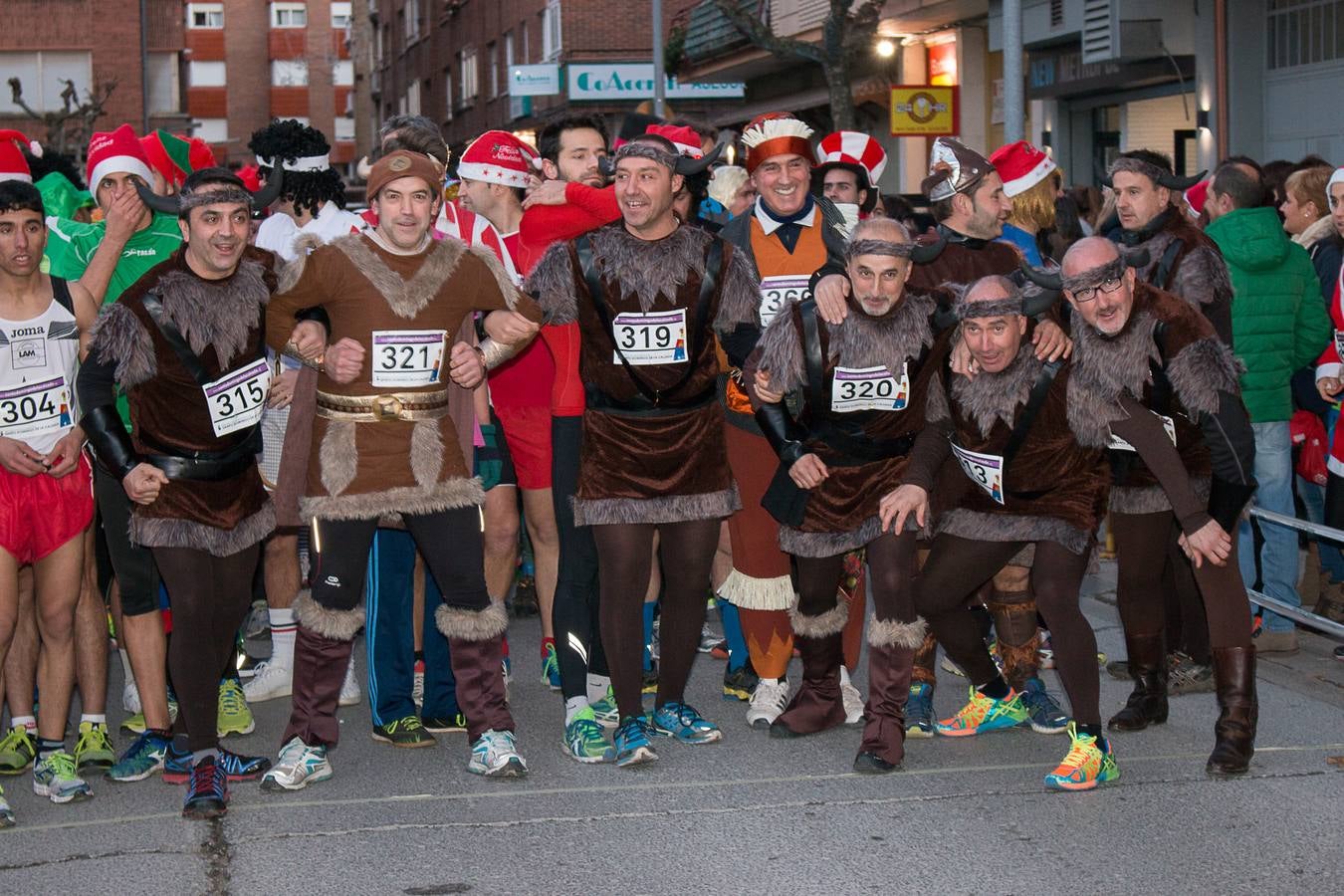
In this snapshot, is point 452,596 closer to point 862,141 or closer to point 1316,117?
point 862,141

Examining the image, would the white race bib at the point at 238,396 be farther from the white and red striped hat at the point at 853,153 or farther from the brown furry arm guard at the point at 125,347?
the white and red striped hat at the point at 853,153

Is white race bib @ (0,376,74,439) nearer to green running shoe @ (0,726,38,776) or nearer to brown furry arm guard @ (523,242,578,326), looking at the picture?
green running shoe @ (0,726,38,776)

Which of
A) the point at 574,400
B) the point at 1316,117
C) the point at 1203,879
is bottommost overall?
the point at 1203,879

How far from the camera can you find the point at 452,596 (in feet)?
19.4

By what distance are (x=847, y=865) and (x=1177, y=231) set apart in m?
3.06

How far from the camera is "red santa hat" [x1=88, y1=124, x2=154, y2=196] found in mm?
6414

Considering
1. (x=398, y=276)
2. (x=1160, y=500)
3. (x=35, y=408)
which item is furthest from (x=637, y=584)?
(x=35, y=408)

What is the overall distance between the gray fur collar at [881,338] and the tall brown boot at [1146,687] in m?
1.41

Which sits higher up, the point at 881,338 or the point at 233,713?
the point at 881,338

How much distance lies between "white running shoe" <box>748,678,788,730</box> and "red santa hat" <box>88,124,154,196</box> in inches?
119

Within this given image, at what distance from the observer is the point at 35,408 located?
18.6ft

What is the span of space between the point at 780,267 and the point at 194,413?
89.0 inches

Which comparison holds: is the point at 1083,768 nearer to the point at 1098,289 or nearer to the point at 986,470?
the point at 986,470

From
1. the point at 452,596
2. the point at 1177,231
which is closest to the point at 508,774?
the point at 452,596
